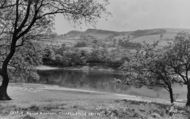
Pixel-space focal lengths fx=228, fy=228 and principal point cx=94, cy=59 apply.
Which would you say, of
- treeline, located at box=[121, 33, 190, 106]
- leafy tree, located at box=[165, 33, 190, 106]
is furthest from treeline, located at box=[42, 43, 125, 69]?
leafy tree, located at box=[165, 33, 190, 106]

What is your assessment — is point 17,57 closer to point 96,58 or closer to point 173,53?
point 173,53

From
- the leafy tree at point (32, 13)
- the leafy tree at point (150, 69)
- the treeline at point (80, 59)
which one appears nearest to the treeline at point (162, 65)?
the leafy tree at point (150, 69)

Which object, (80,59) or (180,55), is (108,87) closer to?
(180,55)

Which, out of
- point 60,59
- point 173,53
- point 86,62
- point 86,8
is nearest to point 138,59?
point 173,53

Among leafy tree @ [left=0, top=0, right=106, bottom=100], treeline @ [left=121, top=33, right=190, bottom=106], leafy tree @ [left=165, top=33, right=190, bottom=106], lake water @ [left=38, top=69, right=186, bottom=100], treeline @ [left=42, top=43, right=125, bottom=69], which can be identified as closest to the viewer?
leafy tree @ [left=0, top=0, right=106, bottom=100]

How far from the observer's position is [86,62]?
18200 centimetres

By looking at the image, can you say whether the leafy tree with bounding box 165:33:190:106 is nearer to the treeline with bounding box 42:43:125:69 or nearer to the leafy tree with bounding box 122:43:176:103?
the leafy tree with bounding box 122:43:176:103

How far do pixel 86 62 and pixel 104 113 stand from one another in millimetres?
171356

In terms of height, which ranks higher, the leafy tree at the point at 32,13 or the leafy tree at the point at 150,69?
the leafy tree at the point at 32,13

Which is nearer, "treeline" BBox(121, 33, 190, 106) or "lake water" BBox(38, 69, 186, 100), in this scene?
"treeline" BBox(121, 33, 190, 106)

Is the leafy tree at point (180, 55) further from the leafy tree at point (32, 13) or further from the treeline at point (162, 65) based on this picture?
the leafy tree at point (32, 13)

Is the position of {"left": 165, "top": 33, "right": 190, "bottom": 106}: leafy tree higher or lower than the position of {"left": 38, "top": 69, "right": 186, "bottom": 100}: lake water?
higher

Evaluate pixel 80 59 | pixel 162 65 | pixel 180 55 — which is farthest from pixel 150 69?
pixel 80 59

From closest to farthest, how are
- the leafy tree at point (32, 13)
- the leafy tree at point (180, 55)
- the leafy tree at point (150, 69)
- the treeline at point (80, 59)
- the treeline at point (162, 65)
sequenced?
the leafy tree at point (32, 13) → the leafy tree at point (180, 55) → the treeline at point (162, 65) → the leafy tree at point (150, 69) → the treeline at point (80, 59)
